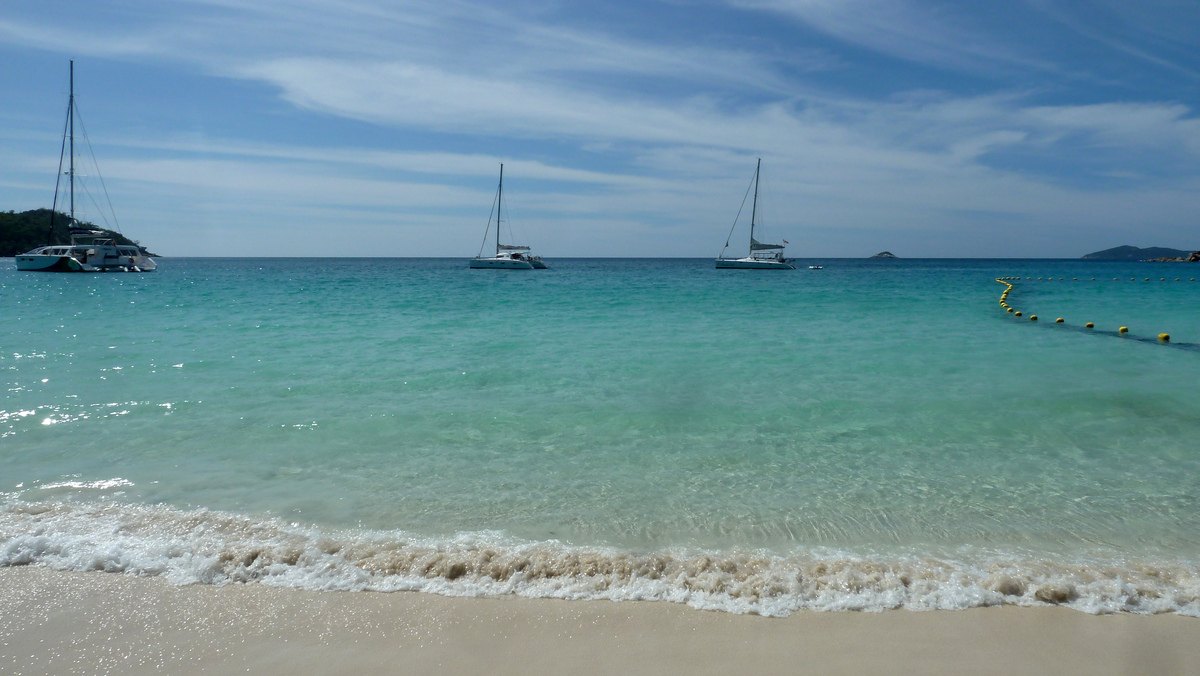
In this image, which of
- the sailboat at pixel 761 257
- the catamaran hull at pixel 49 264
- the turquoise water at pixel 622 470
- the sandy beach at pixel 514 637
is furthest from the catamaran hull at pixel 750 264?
the sandy beach at pixel 514 637

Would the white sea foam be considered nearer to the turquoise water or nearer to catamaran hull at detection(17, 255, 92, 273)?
the turquoise water

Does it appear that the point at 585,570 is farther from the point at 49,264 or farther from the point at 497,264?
the point at 49,264

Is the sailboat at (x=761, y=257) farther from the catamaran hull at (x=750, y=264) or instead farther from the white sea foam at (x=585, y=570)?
the white sea foam at (x=585, y=570)

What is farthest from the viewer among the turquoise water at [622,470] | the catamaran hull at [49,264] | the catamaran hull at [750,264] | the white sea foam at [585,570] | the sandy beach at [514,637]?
the catamaran hull at [750,264]

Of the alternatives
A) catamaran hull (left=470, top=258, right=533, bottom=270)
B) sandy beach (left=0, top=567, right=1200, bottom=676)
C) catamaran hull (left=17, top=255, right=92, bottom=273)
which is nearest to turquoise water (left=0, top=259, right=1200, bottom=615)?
sandy beach (left=0, top=567, right=1200, bottom=676)

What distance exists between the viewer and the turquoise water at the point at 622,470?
413 cm

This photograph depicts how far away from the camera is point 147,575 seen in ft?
13.4

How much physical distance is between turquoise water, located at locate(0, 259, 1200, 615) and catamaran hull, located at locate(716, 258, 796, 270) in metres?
47.4

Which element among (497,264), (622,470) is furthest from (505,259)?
(622,470)

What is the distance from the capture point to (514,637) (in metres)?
3.46

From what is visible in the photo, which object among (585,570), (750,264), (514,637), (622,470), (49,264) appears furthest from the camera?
(750,264)

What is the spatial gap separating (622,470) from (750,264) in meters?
57.2

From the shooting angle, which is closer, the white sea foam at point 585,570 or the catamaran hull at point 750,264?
the white sea foam at point 585,570

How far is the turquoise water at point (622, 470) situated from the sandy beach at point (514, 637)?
0.17m
